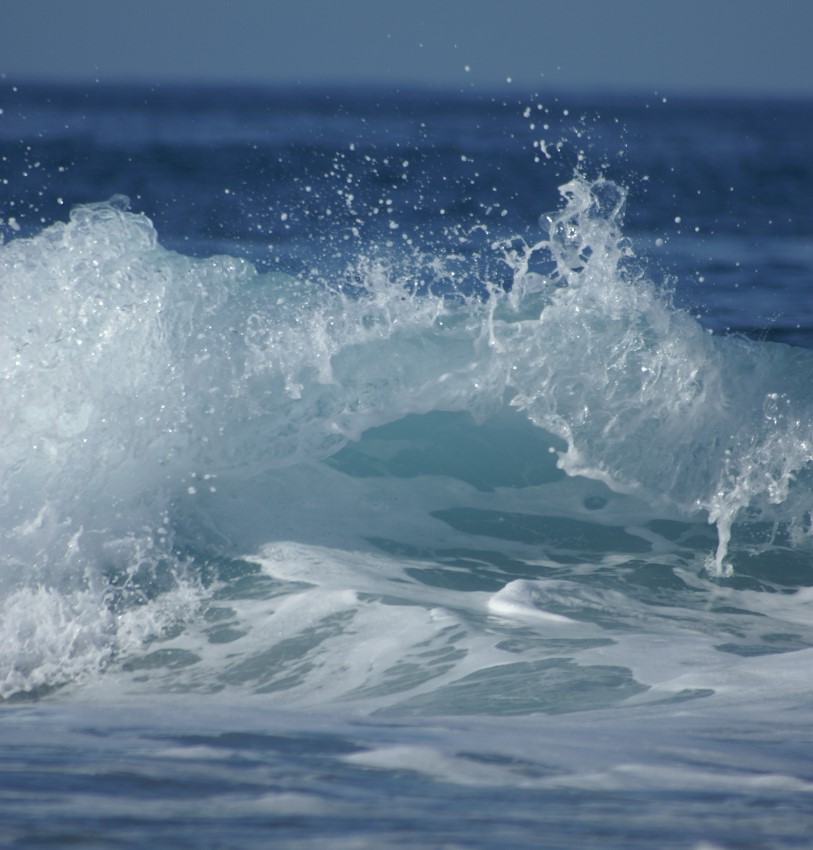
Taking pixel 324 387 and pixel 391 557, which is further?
pixel 324 387

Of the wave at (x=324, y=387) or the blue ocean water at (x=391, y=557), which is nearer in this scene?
the blue ocean water at (x=391, y=557)

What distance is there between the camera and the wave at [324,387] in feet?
17.2

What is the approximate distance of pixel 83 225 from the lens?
19.3 ft

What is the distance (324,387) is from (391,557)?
97 centimetres

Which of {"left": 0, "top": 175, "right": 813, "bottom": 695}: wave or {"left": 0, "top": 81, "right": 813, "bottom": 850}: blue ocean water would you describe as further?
{"left": 0, "top": 175, "right": 813, "bottom": 695}: wave

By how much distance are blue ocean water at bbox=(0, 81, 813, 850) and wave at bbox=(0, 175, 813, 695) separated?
15 mm

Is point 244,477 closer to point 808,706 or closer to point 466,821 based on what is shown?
point 808,706

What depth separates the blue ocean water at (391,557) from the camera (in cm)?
242

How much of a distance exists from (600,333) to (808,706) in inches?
122

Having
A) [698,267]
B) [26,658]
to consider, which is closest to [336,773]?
[26,658]

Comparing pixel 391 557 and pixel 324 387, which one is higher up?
pixel 324 387

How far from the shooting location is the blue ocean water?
242 centimetres

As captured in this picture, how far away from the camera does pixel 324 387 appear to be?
581 cm

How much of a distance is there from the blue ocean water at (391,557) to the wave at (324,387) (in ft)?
0.05
